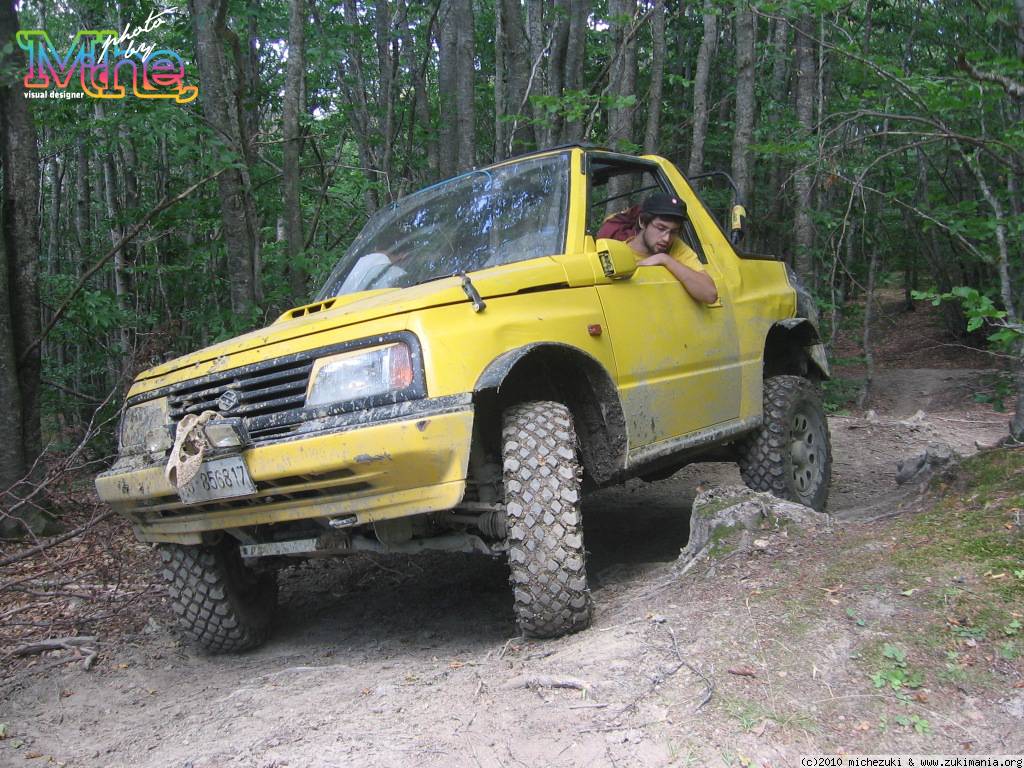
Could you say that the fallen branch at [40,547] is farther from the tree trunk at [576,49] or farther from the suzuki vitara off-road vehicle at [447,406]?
the tree trunk at [576,49]

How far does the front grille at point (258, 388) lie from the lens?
3008 millimetres

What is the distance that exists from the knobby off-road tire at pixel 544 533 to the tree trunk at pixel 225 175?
5233 millimetres

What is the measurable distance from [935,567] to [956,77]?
312cm

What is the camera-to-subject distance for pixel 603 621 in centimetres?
314

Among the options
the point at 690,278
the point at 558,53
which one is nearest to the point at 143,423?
the point at 690,278

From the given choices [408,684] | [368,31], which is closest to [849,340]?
[368,31]

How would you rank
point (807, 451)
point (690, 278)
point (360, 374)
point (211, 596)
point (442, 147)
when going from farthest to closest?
point (442, 147) → point (807, 451) → point (690, 278) → point (211, 596) → point (360, 374)

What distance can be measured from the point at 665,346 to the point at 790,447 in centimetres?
145

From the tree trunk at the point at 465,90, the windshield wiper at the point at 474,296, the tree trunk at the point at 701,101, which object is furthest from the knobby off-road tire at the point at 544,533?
the tree trunk at the point at 701,101

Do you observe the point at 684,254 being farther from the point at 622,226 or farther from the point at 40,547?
the point at 40,547

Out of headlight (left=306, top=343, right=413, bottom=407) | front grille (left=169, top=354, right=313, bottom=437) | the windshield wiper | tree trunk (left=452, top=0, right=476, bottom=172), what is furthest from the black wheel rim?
tree trunk (left=452, top=0, right=476, bottom=172)

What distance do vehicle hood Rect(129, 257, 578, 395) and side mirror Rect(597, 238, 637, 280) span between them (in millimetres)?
254

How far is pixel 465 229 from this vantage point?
4.01 m

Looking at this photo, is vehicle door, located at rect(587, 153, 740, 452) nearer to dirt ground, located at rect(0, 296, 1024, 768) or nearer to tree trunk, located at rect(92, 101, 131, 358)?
dirt ground, located at rect(0, 296, 1024, 768)
